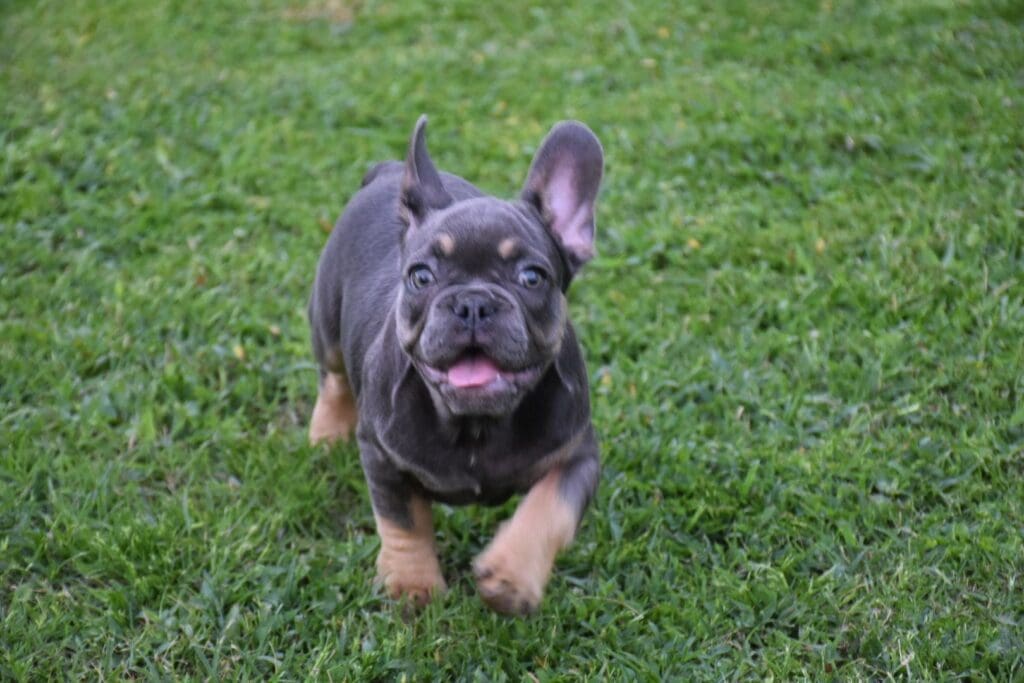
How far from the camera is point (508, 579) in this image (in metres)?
3.56

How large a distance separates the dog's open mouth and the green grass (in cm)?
104

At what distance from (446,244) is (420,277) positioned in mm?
155

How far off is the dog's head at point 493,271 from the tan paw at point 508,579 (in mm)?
471

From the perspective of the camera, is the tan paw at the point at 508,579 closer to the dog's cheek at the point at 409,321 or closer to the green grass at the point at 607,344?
the green grass at the point at 607,344

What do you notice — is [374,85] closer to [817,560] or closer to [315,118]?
[315,118]

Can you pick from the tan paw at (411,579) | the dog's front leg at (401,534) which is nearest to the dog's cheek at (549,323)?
the dog's front leg at (401,534)

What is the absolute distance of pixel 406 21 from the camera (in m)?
9.93

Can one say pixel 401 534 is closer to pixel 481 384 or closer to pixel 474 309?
pixel 481 384

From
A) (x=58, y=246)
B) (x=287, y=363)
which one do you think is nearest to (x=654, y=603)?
(x=287, y=363)

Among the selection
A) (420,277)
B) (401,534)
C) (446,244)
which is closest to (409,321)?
(420,277)

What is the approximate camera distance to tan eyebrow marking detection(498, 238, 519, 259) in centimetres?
371

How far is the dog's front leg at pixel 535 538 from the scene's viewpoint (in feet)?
11.8

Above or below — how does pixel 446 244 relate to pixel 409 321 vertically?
above

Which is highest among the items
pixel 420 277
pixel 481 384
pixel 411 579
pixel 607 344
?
pixel 420 277
